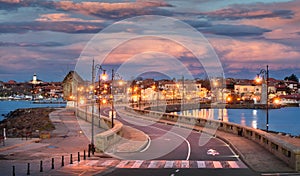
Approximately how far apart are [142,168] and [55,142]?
21.0 meters

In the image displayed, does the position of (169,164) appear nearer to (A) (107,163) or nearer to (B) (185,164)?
(B) (185,164)

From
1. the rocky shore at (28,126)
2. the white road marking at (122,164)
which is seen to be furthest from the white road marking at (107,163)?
the rocky shore at (28,126)

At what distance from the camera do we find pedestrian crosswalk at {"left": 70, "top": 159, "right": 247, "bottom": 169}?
28.4 meters

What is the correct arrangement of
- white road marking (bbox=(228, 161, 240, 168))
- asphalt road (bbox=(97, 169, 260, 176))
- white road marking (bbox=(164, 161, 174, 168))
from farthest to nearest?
1. white road marking (bbox=(164, 161, 174, 168))
2. white road marking (bbox=(228, 161, 240, 168))
3. asphalt road (bbox=(97, 169, 260, 176))

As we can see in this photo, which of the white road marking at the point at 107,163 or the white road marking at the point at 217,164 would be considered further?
the white road marking at the point at 107,163

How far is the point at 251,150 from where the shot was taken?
34.1 m

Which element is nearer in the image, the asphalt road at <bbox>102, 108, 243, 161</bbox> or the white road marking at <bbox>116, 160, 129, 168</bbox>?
the white road marking at <bbox>116, 160, 129, 168</bbox>

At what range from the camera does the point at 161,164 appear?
29.2 m

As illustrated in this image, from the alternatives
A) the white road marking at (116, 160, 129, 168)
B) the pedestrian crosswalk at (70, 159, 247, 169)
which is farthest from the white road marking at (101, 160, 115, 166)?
the white road marking at (116, 160, 129, 168)

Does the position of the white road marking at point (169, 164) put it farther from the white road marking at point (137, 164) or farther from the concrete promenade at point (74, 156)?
the concrete promenade at point (74, 156)

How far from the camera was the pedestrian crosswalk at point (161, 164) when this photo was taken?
28.4 metres

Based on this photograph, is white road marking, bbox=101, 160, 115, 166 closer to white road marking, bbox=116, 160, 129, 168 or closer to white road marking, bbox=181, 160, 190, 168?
white road marking, bbox=116, 160, 129, 168

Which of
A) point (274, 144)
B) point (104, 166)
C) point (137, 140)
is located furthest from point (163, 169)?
point (137, 140)

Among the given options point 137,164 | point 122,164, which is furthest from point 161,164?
point 122,164
